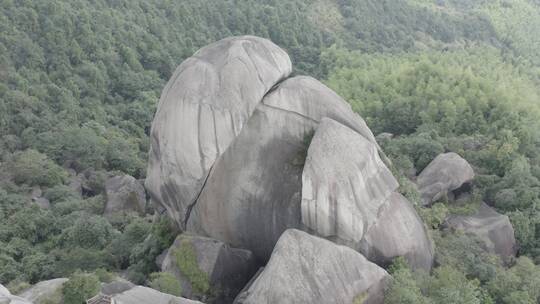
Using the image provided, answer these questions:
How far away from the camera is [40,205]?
1567 inches

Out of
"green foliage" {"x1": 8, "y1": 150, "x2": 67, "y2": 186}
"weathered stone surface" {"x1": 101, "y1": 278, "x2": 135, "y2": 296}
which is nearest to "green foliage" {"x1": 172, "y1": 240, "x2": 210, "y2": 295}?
"weathered stone surface" {"x1": 101, "y1": 278, "x2": 135, "y2": 296}

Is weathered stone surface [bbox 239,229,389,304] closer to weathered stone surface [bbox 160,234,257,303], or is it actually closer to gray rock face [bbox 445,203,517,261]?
weathered stone surface [bbox 160,234,257,303]

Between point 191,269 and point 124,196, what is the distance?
17.5 meters

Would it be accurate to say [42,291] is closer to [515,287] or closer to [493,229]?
[515,287]

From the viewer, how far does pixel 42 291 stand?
2047 cm

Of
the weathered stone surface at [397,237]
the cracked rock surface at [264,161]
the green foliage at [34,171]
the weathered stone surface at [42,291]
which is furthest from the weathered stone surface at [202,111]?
the green foliage at [34,171]

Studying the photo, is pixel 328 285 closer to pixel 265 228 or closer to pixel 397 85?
pixel 265 228

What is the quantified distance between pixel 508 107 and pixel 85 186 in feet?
105

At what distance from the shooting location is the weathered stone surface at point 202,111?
21.3 metres

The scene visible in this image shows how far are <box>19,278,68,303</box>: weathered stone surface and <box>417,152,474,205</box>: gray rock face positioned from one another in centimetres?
1844

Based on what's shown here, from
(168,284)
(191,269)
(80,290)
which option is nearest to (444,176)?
(191,269)

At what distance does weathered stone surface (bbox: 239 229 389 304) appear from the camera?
18219mm

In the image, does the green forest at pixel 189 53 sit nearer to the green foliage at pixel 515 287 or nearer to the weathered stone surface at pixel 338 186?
the green foliage at pixel 515 287

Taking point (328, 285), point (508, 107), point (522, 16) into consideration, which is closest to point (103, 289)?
point (328, 285)
